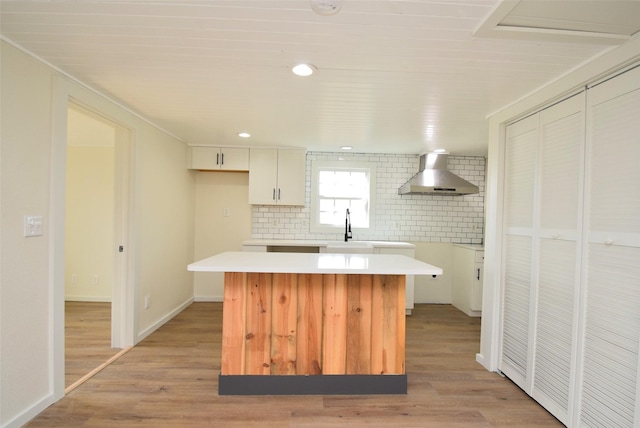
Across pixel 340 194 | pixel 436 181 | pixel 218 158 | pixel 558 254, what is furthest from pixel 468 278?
pixel 218 158

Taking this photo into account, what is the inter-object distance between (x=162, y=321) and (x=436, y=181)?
380 centimetres

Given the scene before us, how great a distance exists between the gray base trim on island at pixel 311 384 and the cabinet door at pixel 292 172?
8.01ft

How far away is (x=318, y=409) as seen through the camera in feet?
6.63

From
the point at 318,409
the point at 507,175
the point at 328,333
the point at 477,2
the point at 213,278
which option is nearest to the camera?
the point at 477,2

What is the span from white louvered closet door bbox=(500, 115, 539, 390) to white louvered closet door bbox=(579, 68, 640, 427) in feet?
1.56

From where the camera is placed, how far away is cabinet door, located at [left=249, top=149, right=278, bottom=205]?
13.7ft

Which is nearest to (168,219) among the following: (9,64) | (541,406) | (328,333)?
(9,64)

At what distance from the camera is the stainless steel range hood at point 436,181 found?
4047mm

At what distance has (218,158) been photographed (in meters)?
4.16

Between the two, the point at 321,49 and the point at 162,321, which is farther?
the point at 162,321

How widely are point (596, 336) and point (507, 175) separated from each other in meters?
1.29

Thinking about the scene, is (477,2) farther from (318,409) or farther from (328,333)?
(318,409)

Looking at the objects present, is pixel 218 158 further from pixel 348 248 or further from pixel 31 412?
pixel 31 412

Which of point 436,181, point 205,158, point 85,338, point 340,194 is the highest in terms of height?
point 205,158
